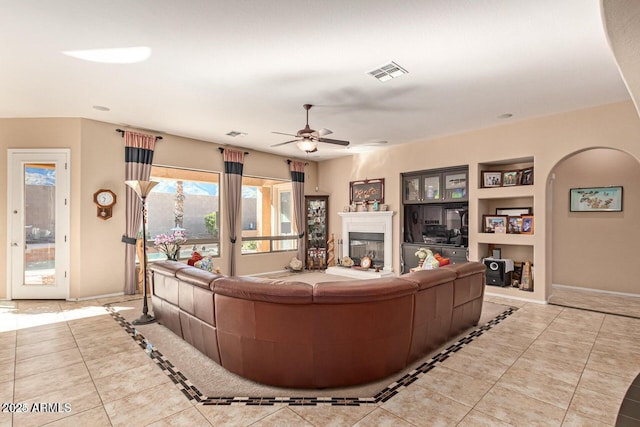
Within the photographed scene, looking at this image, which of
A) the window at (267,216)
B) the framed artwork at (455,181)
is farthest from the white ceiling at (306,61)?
the window at (267,216)

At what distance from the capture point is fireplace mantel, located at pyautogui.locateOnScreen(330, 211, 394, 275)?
7.11 meters

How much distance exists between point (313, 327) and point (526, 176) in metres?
4.87

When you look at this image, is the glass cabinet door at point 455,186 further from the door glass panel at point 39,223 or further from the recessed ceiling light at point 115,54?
the door glass panel at point 39,223

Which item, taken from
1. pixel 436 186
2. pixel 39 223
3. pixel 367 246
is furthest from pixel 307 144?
pixel 39 223

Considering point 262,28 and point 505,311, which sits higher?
point 262,28

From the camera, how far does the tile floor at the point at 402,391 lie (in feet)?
6.93

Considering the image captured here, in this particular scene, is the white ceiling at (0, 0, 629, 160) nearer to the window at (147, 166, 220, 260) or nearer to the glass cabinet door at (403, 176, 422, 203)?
the window at (147, 166, 220, 260)

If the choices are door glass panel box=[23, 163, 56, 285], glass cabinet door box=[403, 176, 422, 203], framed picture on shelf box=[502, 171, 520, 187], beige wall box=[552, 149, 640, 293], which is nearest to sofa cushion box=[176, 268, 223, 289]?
door glass panel box=[23, 163, 56, 285]

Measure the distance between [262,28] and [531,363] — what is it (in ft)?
12.6

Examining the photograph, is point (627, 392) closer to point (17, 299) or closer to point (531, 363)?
point (531, 363)

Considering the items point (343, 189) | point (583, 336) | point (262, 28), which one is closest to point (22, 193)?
point (262, 28)

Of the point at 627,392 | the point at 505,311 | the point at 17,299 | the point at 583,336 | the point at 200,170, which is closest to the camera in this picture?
the point at 627,392

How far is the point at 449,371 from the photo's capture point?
2.76 meters

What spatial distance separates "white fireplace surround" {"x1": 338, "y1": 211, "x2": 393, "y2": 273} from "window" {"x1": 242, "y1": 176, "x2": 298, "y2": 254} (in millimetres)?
1305
